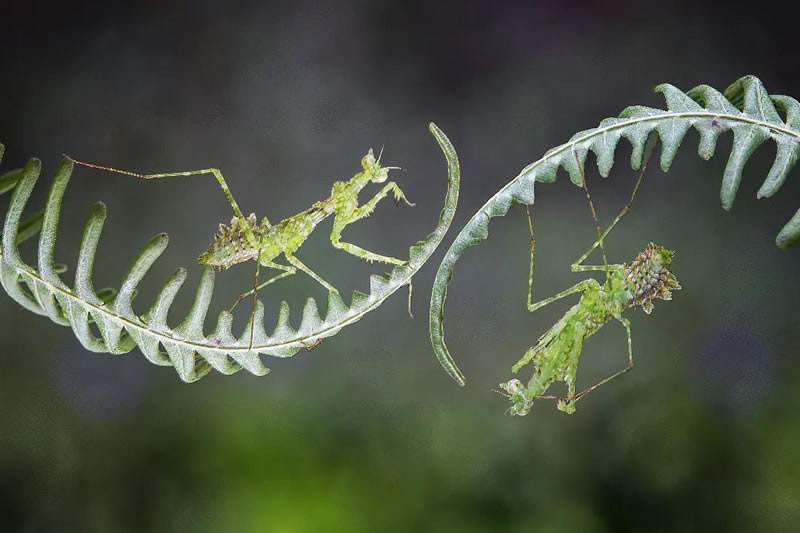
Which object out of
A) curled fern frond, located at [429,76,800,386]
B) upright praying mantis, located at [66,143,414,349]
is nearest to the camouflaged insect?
curled fern frond, located at [429,76,800,386]

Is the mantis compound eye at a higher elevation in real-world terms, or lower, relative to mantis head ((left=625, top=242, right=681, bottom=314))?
lower

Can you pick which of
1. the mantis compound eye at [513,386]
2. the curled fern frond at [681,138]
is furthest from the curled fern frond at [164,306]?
the mantis compound eye at [513,386]

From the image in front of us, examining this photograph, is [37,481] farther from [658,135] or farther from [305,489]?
[658,135]

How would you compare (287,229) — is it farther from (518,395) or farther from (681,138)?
(681,138)

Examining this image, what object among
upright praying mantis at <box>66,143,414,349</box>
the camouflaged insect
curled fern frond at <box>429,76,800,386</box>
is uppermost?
upright praying mantis at <box>66,143,414,349</box>

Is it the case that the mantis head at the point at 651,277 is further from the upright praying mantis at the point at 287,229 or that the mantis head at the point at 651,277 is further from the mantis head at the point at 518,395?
the upright praying mantis at the point at 287,229

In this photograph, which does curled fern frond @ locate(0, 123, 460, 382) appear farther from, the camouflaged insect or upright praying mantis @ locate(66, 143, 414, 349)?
the camouflaged insect
